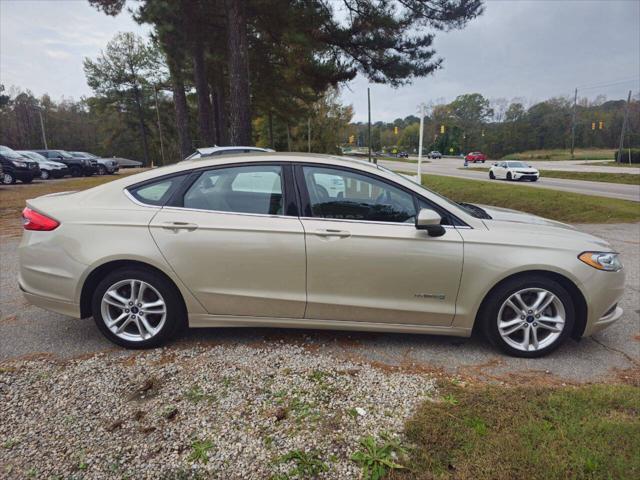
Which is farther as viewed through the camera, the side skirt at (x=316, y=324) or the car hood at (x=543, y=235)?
the side skirt at (x=316, y=324)

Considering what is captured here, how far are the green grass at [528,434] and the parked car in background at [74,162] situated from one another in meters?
28.9

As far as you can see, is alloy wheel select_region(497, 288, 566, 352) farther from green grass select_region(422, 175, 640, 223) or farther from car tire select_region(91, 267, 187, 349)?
green grass select_region(422, 175, 640, 223)

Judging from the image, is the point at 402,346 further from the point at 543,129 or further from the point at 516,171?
the point at 543,129

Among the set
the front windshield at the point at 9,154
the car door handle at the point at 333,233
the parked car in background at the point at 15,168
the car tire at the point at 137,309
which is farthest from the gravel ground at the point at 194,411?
the front windshield at the point at 9,154

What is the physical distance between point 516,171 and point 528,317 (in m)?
27.5

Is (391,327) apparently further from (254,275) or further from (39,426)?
(39,426)

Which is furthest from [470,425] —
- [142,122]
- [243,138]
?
[142,122]

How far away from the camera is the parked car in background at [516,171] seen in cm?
2652

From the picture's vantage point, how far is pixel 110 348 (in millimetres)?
3154

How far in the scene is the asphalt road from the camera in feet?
9.48

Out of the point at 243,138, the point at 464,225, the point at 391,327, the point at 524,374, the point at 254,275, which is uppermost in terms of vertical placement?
the point at 243,138

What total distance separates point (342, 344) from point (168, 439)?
1.52 metres

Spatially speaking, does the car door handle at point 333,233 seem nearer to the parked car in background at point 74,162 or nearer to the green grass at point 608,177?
the green grass at point 608,177

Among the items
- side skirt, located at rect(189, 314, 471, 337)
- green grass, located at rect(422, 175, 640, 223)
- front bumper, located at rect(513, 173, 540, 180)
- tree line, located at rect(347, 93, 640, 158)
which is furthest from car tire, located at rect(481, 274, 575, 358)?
tree line, located at rect(347, 93, 640, 158)
